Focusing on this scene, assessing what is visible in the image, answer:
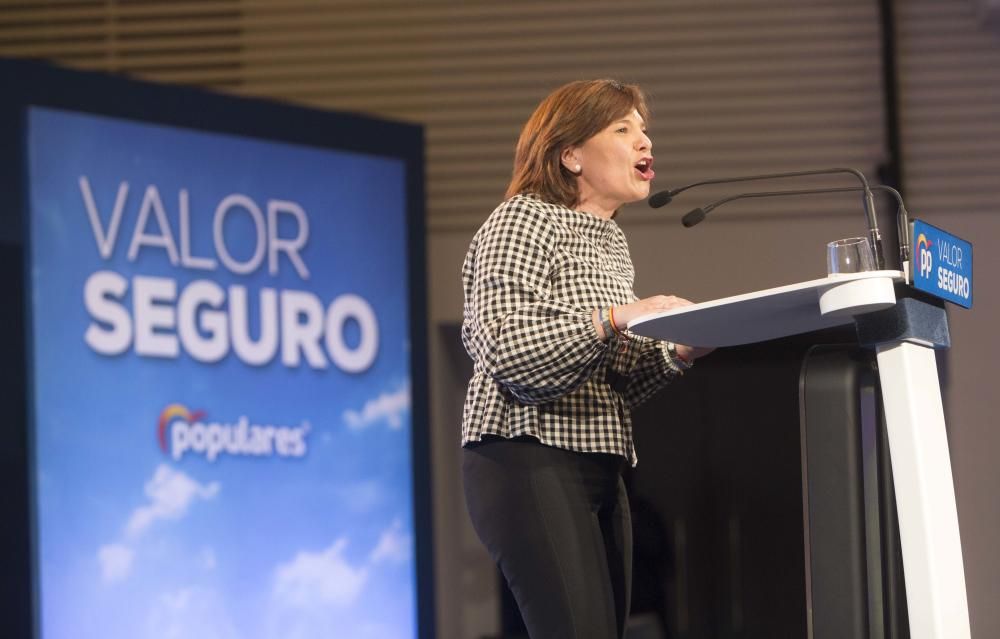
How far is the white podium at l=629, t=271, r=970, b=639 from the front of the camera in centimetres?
184

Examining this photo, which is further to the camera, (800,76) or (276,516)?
(800,76)

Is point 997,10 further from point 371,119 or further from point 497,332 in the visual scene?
point 497,332

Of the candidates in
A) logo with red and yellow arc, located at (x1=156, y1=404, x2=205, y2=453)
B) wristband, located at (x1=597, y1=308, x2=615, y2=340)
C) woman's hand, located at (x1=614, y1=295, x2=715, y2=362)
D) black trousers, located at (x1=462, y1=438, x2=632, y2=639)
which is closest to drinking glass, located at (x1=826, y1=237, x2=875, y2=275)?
woman's hand, located at (x1=614, y1=295, x2=715, y2=362)

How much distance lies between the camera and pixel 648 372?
92.2 inches

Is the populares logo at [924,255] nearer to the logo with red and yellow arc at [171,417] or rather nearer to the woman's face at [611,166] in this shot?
the woman's face at [611,166]

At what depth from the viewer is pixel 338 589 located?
4.71 m

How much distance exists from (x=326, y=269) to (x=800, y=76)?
2280mm

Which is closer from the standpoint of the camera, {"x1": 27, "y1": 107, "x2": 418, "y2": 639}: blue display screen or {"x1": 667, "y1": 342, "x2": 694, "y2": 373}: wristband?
{"x1": 667, "y1": 342, "x2": 694, "y2": 373}: wristband

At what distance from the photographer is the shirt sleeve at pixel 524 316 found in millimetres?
A: 2051

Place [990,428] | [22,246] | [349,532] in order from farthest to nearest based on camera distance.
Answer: [990,428] → [349,532] → [22,246]

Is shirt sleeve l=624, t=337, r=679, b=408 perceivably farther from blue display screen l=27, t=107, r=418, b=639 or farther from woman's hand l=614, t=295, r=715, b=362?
blue display screen l=27, t=107, r=418, b=639

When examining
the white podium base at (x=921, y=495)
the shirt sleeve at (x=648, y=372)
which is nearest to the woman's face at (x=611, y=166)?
the shirt sleeve at (x=648, y=372)

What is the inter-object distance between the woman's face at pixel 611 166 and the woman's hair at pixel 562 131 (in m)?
0.02

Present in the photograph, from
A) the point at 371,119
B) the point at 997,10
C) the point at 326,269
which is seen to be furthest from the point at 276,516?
the point at 997,10
